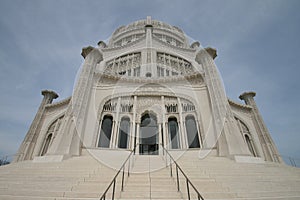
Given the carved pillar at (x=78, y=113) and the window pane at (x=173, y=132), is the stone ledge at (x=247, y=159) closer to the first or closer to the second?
the window pane at (x=173, y=132)

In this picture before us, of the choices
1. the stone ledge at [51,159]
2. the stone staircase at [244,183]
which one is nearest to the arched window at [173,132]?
the stone staircase at [244,183]

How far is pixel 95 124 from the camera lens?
966cm

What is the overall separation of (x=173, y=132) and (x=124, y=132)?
11.6ft

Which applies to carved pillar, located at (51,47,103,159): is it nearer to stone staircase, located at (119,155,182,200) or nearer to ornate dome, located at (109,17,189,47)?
stone staircase, located at (119,155,182,200)

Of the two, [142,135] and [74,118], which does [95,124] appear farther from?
[142,135]

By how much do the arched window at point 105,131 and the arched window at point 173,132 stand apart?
4.37 m

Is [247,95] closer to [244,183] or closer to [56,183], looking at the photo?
[244,183]

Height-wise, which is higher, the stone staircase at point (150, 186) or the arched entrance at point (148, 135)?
the arched entrance at point (148, 135)

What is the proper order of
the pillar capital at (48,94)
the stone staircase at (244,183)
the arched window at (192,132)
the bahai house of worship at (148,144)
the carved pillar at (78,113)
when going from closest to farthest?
the stone staircase at (244,183) < the bahai house of worship at (148,144) < the carved pillar at (78,113) < the arched window at (192,132) < the pillar capital at (48,94)

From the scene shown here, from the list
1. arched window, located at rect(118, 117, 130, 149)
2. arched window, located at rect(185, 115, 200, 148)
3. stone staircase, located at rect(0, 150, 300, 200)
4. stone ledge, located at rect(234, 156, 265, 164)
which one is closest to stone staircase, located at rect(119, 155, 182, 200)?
stone staircase, located at rect(0, 150, 300, 200)

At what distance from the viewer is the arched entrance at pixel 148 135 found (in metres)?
9.58

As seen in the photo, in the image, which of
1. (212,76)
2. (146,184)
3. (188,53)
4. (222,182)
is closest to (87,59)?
(212,76)

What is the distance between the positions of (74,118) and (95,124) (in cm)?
165

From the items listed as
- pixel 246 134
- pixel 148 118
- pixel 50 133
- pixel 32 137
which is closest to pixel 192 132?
pixel 148 118
